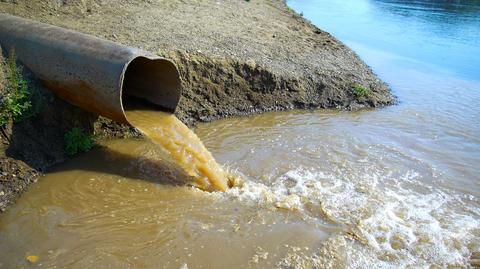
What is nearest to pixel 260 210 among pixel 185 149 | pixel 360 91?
pixel 185 149

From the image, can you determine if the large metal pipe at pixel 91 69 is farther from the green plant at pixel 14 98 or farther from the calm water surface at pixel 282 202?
the calm water surface at pixel 282 202

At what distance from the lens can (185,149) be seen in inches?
263

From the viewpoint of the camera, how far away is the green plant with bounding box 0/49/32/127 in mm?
6328

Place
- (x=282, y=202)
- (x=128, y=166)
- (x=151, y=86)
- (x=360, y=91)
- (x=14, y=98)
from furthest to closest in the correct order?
(x=360, y=91) < (x=151, y=86) < (x=128, y=166) < (x=14, y=98) < (x=282, y=202)

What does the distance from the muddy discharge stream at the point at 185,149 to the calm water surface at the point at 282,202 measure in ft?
0.92

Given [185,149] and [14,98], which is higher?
[14,98]

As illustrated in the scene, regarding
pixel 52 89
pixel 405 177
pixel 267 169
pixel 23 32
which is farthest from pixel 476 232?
pixel 23 32

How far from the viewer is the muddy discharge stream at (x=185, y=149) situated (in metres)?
6.52

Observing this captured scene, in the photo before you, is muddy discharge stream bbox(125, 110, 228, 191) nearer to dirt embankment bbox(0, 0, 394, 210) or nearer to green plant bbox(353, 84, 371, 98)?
dirt embankment bbox(0, 0, 394, 210)

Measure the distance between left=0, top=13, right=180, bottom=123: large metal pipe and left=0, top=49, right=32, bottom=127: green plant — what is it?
1.15ft

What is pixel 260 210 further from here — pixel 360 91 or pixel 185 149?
pixel 360 91

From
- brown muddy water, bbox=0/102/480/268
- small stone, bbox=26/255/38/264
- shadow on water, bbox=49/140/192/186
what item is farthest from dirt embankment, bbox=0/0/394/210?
small stone, bbox=26/255/38/264

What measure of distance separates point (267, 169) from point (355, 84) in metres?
4.34

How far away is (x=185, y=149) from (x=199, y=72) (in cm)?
258
